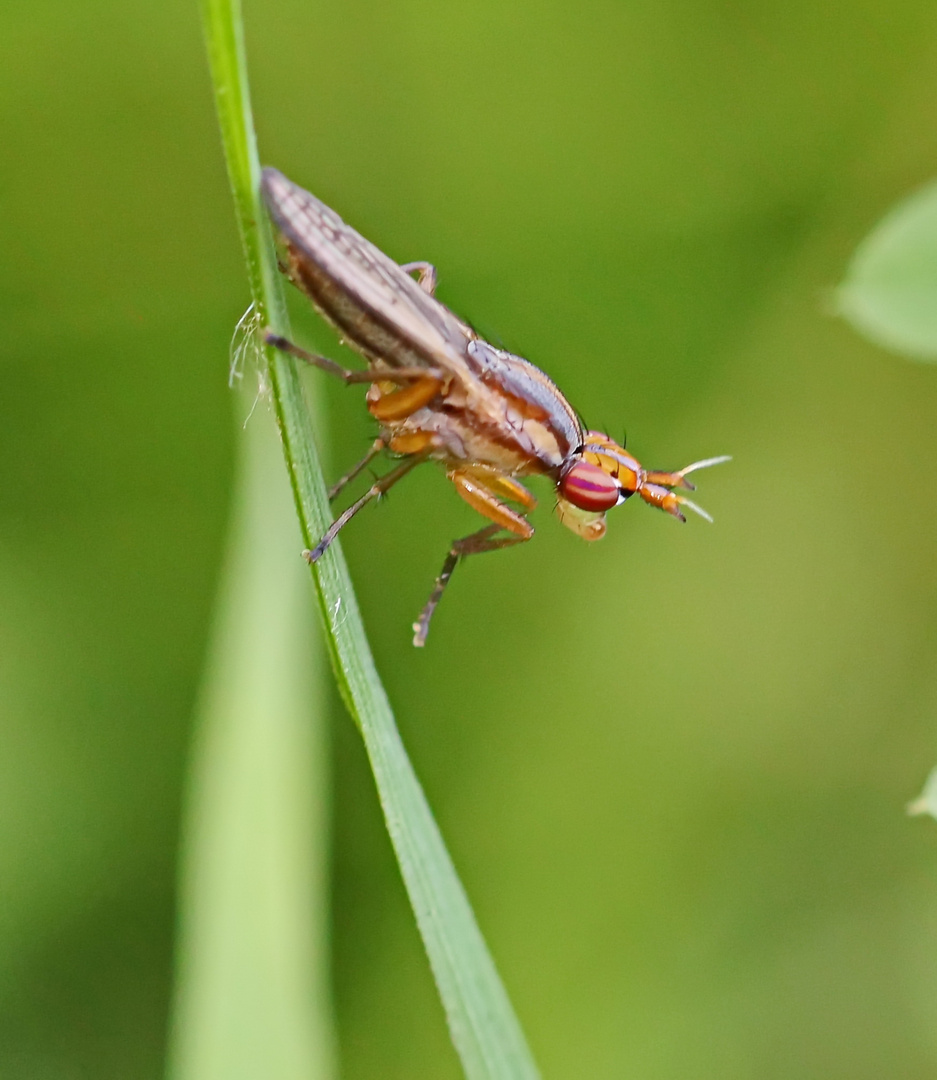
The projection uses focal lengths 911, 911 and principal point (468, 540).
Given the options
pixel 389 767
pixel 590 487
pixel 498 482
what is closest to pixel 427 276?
pixel 498 482

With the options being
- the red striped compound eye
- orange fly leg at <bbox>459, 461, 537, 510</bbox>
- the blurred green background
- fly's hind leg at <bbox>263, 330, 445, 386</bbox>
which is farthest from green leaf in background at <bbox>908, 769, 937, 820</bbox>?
the blurred green background

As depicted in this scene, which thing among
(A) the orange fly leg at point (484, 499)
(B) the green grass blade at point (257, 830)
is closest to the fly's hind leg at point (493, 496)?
(A) the orange fly leg at point (484, 499)

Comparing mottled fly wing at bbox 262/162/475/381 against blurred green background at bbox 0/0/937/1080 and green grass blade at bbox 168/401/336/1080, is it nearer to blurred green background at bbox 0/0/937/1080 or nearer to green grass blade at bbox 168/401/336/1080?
green grass blade at bbox 168/401/336/1080

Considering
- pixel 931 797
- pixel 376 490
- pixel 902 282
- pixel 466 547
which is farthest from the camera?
pixel 466 547

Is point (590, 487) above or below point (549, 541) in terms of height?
below

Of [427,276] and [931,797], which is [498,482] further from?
[931,797]
